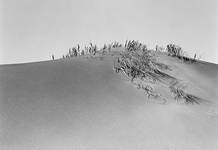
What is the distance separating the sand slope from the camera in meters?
2.97

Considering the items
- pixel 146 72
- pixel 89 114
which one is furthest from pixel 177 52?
pixel 89 114

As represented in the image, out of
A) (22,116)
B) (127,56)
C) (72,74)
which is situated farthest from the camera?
(127,56)

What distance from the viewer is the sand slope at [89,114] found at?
297 centimetres

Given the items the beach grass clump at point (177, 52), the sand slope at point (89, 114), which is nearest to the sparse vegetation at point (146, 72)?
the sand slope at point (89, 114)

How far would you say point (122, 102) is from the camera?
386 centimetres

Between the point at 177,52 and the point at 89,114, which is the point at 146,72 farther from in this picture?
the point at 177,52

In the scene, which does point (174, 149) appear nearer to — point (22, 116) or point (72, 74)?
point (22, 116)

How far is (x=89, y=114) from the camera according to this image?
11.3 ft

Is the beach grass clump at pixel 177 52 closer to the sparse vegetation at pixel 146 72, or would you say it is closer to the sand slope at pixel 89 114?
the sparse vegetation at pixel 146 72

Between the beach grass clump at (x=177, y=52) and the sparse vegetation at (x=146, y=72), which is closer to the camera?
the sparse vegetation at (x=146, y=72)

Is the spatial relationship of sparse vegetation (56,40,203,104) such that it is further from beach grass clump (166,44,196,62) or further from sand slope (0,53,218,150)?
beach grass clump (166,44,196,62)

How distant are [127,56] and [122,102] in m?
1.69

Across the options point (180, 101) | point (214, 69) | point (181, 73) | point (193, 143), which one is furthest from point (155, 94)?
point (214, 69)

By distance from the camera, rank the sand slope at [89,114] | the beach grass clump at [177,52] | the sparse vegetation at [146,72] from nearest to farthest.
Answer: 1. the sand slope at [89,114]
2. the sparse vegetation at [146,72]
3. the beach grass clump at [177,52]
